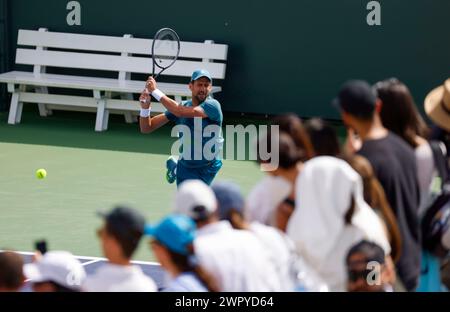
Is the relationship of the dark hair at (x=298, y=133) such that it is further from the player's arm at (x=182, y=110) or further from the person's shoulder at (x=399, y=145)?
the player's arm at (x=182, y=110)

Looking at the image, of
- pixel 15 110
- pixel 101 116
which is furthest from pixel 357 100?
pixel 15 110

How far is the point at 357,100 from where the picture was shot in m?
5.89

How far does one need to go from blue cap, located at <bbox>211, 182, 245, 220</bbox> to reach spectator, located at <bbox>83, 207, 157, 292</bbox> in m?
0.55

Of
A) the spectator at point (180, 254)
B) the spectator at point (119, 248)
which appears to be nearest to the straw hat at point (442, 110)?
the spectator at point (180, 254)

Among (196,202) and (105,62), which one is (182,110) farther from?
(105,62)

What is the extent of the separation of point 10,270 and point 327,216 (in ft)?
5.16

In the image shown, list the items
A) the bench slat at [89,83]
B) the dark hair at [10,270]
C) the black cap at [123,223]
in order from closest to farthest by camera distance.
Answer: the black cap at [123,223] → the dark hair at [10,270] → the bench slat at [89,83]

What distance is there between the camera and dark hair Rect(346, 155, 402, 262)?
18.4 ft

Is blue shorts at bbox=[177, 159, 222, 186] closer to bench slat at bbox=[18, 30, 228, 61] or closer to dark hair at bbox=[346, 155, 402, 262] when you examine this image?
dark hair at bbox=[346, 155, 402, 262]

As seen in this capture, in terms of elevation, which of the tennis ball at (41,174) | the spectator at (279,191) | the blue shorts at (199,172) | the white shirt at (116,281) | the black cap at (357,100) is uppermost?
the tennis ball at (41,174)

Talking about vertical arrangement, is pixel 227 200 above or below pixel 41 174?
below

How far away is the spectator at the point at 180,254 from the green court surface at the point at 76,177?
497 centimetres

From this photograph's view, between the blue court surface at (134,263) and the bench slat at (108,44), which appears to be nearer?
the blue court surface at (134,263)

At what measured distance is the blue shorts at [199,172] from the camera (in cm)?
1027
